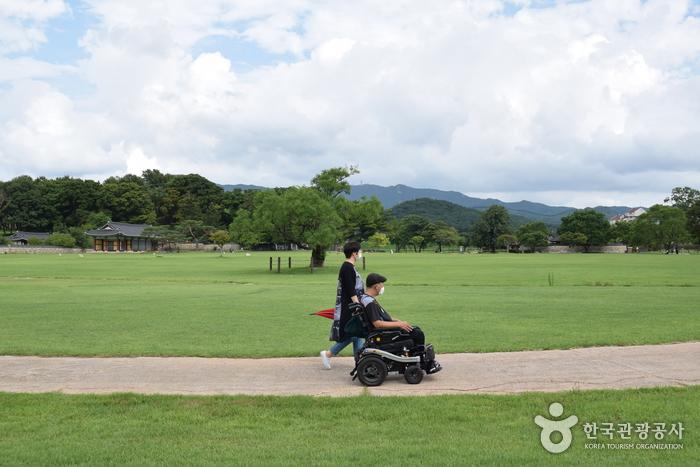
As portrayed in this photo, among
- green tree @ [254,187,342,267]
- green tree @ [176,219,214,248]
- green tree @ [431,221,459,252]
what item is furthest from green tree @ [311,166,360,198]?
green tree @ [431,221,459,252]

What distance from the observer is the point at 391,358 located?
7707 millimetres

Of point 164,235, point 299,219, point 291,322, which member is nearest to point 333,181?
point 299,219

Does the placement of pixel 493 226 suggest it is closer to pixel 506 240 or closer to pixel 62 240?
pixel 506 240

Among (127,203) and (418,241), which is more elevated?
(127,203)

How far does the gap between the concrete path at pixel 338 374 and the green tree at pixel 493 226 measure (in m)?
120

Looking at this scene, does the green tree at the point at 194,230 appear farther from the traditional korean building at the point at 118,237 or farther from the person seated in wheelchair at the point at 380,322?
the person seated in wheelchair at the point at 380,322

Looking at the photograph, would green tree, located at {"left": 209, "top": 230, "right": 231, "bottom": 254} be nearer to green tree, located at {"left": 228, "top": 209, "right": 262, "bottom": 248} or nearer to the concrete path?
green tree, located at {"left": 228, "top": 209, "right": 262, "bottom": 248}

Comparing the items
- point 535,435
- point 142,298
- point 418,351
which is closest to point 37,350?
point 418,351

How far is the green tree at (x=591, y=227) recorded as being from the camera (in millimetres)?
125125

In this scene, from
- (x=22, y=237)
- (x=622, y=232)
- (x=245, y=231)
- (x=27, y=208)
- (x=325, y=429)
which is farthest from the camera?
(x=622, y=232)

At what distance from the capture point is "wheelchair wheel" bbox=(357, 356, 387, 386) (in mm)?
7617

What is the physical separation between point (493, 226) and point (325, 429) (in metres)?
125

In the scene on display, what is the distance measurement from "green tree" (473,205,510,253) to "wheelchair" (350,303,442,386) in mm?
121831

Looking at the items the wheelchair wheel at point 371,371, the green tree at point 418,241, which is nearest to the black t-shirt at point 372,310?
the wheelchair wheel at point 371,371
